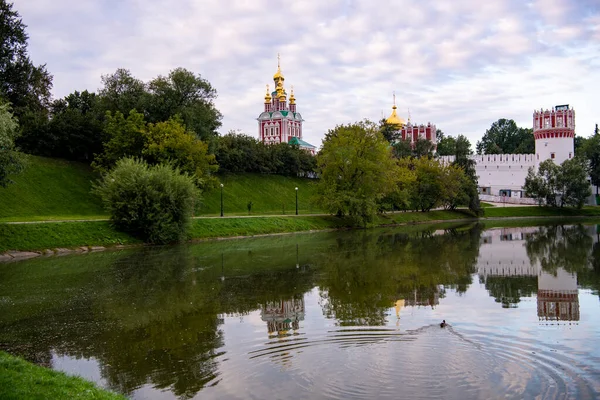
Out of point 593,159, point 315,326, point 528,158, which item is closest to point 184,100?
point 315,326

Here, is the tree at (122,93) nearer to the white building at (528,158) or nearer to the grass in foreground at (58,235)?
the grass in foreground at (58,235)

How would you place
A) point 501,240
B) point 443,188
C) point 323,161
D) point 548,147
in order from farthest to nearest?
point 548,147, point 443,188, point 323,161, point 501,240

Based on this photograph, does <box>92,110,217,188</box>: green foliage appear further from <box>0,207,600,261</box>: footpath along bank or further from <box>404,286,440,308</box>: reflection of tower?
<box>404,286,440,308</box>: reflection of tower

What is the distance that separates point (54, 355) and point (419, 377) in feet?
22.1

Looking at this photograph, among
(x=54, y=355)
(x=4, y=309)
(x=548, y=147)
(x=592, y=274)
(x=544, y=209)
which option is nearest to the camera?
(x=54, y=355)

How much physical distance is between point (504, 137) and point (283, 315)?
389ft

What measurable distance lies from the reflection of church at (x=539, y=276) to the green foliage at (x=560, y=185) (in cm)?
4121

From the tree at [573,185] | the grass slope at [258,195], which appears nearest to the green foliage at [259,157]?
the grass slope at [258,195]

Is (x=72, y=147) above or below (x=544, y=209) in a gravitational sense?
above

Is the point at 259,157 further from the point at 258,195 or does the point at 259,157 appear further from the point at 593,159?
the point at 593,159

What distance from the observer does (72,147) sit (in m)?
51.6

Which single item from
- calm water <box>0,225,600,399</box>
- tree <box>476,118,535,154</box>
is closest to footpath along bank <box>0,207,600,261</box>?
calm water <box>0,225,600,399</box>

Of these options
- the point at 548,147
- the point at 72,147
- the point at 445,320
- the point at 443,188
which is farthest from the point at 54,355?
the point at 548,147

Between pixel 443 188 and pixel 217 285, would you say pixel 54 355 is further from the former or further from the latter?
pixel 443 188
